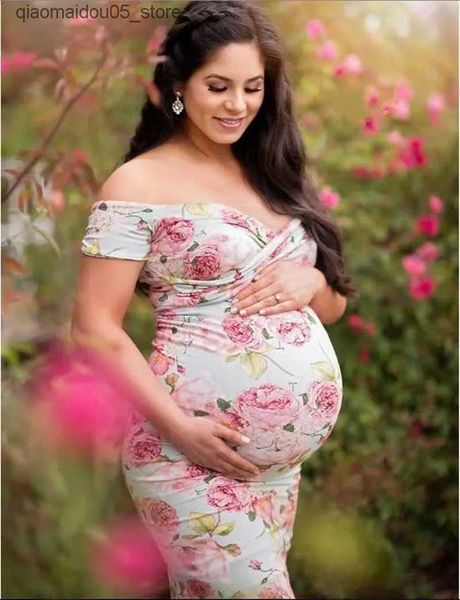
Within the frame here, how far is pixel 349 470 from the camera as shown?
3.81 meters

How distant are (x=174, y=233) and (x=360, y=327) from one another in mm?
1631

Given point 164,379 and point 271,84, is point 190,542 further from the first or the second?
point 271,84

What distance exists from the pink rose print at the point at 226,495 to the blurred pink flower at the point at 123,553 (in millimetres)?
1142

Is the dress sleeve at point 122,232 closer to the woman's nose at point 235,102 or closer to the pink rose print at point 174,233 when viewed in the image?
the pink rose print at point 174,233

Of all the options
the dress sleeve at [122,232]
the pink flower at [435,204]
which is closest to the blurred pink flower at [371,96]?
the pink flower at [435,204]

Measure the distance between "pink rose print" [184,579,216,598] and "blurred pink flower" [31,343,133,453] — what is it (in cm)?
42

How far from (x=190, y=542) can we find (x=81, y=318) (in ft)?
1.80

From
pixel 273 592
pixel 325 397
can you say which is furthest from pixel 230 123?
pixel 273 592

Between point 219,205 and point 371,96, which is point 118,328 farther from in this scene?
point 371,96

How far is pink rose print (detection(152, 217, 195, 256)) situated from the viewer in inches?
90.7

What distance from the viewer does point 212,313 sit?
236 cm

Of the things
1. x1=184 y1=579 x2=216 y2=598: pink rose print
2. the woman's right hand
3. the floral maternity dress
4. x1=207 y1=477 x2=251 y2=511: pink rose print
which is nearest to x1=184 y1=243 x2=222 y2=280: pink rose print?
the floral maternity dress

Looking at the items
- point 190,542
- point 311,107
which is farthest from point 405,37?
point 190,542

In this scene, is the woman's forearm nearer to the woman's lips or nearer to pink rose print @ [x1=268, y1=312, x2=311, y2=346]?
pink rose print @ [x1=268, y1=312, x2=311, y2=346]
